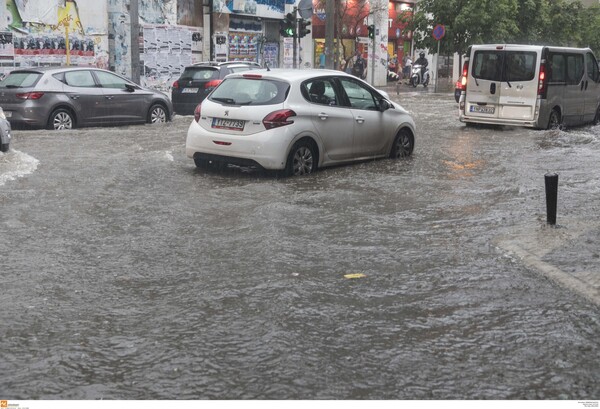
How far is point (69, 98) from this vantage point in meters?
18.2

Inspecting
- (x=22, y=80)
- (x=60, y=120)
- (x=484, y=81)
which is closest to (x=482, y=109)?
(x=484, y=81)

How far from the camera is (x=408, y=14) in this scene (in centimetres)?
4322

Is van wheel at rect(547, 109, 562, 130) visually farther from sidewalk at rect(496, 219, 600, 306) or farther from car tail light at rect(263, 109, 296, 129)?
sidewalk at rect(496, 219, 600, 306)

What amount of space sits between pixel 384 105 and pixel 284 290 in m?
7.63

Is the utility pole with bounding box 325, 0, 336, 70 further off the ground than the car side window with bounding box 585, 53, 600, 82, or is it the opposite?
the utility pole with bounding box 325, 0, 336, 70

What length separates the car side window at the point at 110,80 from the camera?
1925cm

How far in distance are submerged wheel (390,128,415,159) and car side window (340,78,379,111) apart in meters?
1.00

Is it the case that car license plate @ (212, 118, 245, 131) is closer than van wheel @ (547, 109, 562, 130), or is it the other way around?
car license plate @ (212, 118, 245, 131)

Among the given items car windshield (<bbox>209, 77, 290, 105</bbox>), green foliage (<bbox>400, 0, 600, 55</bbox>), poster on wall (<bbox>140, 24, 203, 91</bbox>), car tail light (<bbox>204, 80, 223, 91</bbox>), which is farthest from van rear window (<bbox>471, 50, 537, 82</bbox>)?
green foliage (<bbox>400, 0, 600, 55</bbox>)

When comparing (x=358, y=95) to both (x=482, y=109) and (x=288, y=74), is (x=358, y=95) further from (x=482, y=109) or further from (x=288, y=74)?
(x=482, y=109)

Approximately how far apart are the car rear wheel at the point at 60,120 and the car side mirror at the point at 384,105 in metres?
8.09

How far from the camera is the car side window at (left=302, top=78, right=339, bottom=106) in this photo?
11914 millimetres

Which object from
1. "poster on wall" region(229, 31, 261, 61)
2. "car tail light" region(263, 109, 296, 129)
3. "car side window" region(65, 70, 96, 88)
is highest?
"poster on wall" region(229, 31, 261, 61)
